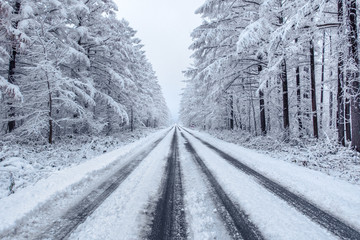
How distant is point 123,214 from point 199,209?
1.29 metres

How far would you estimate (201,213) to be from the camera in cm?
297

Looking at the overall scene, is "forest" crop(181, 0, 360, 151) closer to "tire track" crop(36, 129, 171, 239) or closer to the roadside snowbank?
the roadside snowbank

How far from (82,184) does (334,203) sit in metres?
5.37

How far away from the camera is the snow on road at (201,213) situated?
2.42 meters

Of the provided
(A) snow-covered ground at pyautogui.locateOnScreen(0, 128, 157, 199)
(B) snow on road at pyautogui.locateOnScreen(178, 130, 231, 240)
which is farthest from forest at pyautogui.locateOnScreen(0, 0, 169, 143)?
(B) snow on road at pyautogui.locateOnScreen(178, 130, 231, 240)

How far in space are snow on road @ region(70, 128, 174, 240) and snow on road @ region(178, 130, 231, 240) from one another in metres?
0.70

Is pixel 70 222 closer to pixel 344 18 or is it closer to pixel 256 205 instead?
pixel 256 205

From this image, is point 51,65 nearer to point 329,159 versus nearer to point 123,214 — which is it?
point 123,214

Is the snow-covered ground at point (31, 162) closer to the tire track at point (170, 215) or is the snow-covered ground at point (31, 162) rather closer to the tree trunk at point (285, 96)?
the tire track at point (170, 215)

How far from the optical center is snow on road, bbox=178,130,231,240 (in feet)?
7.93

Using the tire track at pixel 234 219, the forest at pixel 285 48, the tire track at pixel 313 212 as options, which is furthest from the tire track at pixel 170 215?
the forest at pixel 285 48

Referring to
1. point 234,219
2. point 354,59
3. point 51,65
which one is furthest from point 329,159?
point 51,65

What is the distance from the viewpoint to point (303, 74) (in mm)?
15906

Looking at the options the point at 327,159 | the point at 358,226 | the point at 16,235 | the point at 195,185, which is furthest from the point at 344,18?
the point at 16,235
